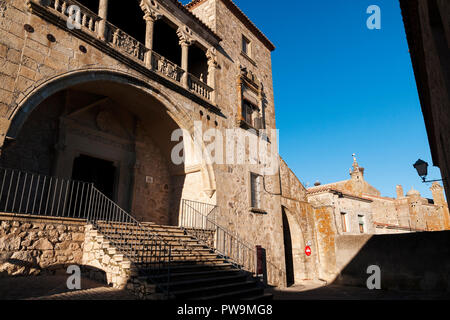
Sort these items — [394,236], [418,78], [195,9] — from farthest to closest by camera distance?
[195,9] → [394,236] → [418,78]

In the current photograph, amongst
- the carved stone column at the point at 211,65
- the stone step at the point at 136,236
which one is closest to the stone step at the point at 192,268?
the stone step at the point at 136,236

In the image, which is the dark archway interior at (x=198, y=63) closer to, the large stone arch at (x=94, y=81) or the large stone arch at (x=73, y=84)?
the large stone arch at (x=94, y=81)

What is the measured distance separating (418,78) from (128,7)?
10538mm

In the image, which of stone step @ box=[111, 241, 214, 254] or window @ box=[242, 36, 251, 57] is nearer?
stone step @ box=[111, 241, 214, 254]

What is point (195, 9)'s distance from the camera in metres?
13.9

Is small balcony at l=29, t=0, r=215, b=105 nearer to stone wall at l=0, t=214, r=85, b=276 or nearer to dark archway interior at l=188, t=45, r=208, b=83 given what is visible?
dark archway interior at l=188, t=45, r=208, b=83

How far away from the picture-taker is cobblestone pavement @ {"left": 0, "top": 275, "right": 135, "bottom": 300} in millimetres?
4781

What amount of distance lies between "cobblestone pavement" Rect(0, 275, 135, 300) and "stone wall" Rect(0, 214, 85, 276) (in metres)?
0.25

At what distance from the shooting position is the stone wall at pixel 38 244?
551 centimetres

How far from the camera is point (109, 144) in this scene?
10008mm

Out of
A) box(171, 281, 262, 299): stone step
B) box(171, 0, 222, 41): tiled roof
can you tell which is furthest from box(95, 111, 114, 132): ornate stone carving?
box(171, 281, 262, 299): stone step

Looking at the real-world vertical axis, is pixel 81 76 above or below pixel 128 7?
below
